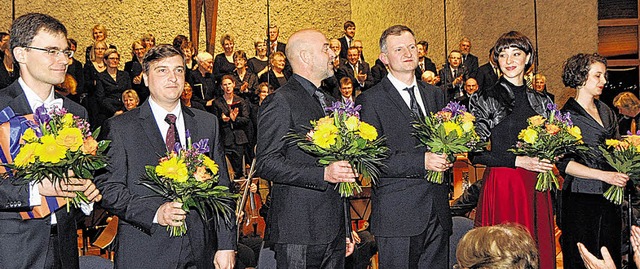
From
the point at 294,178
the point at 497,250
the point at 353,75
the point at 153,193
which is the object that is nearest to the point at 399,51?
the point at 294,178

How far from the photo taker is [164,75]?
3.71 meters

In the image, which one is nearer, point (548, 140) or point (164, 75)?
point (164, 75)

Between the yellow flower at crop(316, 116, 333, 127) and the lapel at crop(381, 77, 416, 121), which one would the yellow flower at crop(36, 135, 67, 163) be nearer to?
the yellow flower at crop(316, 116, 333, 127)

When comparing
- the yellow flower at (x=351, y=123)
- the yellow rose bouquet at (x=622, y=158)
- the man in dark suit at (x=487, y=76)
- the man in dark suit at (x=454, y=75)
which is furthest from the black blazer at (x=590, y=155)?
the man in dark suit at (x=487, y=76)

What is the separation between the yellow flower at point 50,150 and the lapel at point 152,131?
18.9 inches

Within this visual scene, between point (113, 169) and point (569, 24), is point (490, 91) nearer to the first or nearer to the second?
point (113, 169)

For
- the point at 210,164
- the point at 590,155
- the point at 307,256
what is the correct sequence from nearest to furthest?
the point at 210,164 → the point at 307,256 → the point at 590,155

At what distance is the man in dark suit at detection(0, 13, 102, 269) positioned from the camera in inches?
129

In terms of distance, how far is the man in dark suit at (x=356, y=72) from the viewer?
38.5ft

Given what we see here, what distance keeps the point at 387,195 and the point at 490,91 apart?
90 cm

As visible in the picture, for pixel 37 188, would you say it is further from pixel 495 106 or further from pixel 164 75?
pixel 495 106

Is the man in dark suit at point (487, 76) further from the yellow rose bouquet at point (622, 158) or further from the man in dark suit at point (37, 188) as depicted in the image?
the man in dark suit at point (37, 188)

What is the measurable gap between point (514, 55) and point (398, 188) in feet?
3.37

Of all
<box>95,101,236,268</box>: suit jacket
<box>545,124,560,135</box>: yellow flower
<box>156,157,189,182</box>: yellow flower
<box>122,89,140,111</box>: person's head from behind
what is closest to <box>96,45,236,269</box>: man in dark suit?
<box>95,101,236,268</box>: suit jacket
